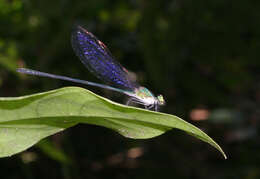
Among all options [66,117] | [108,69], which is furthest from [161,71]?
[66,117]

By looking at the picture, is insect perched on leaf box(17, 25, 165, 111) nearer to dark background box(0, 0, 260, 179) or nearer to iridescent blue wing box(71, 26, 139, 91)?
iridescent blue wing box(71, 26, 139, 91)

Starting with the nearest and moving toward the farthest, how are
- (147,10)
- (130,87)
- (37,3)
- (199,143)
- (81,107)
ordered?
(81,107), (130,87), (37,3), (147,10), (199,143)

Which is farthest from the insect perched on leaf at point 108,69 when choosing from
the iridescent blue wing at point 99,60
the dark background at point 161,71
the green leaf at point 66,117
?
the green leaf at point 66,117

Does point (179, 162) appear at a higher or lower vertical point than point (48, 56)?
lower

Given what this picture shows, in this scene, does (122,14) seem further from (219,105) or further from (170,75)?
(219,105)

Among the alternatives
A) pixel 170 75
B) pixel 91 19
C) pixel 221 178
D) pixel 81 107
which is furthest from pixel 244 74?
pixel 81 107

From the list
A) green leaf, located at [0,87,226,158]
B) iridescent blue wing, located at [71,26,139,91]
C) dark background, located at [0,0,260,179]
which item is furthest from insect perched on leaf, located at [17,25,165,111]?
green leaf, located at [0,87,226,158]

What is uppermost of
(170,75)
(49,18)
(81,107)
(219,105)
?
(81,107)
